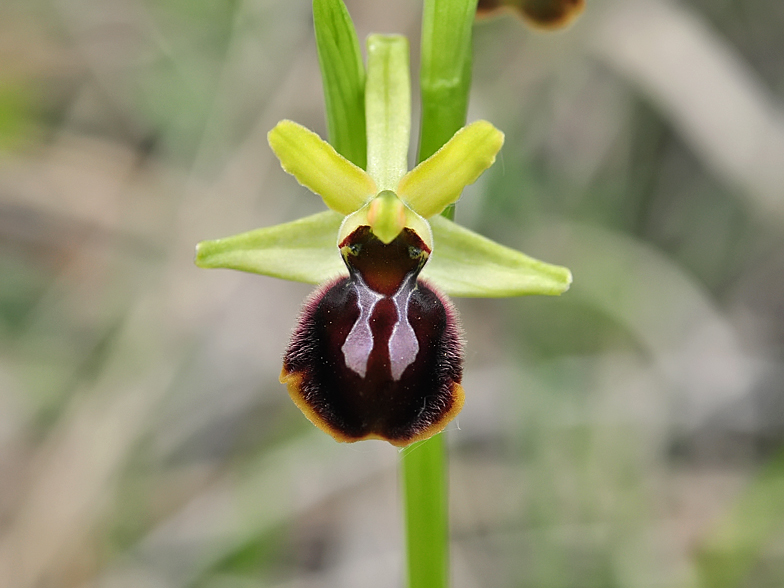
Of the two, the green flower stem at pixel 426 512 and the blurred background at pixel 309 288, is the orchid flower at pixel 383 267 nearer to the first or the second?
the green flower stem at pixel 426 512

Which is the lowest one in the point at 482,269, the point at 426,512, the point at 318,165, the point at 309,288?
the point at 426,512

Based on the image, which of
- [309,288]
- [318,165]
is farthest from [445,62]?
[309,288]

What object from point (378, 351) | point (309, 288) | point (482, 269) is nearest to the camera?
point (378, 351)

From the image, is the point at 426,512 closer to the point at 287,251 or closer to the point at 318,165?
the point at 287,251

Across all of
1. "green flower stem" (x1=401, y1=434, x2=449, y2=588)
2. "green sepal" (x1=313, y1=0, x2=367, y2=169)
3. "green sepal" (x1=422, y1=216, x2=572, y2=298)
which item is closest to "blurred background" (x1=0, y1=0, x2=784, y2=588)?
"green flower stem" (x1=401, y1=434, x2=449, y2=588)

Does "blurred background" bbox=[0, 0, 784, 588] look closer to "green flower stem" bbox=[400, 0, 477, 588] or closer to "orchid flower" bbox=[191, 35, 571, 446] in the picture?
"green flower stem" bbox=[400, 0, 477, 588]

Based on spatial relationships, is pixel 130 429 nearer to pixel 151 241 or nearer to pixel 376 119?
pixel 151 241

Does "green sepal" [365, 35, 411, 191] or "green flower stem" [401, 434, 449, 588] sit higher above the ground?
"green sepal" [365, 35, 411, 191]
